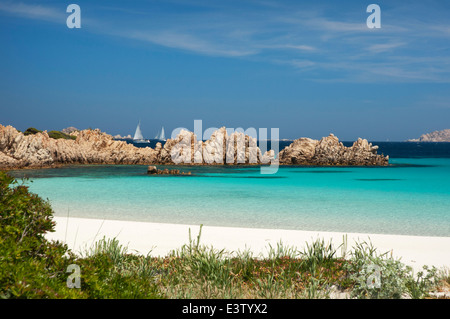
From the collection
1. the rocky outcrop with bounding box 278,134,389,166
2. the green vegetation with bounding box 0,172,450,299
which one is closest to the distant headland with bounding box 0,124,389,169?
the rocky outcrop with bounding box 278,134,389,166

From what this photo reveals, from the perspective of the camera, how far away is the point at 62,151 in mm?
56625

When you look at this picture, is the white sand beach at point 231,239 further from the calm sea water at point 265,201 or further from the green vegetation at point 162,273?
the calm sea water at point 265,201

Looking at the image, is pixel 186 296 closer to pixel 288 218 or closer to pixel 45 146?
pixel 288 218

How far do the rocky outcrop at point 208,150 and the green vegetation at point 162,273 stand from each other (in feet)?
162

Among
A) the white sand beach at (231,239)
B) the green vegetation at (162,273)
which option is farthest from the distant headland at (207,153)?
the green vegetation at (162,273)

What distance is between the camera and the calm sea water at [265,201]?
18719 millimetres

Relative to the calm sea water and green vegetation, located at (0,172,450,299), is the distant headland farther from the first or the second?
green vegetation, located at (0,172,450,299)

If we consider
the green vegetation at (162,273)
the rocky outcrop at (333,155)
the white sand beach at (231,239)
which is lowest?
the white sand beach at (231,239)

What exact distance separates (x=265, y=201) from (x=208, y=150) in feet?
113

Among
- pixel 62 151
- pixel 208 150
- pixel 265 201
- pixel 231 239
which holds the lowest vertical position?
pixel 231 239

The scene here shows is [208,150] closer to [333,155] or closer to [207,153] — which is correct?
[207,153]

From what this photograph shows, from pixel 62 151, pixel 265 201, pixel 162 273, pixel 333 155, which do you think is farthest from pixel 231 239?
pixel 333 155

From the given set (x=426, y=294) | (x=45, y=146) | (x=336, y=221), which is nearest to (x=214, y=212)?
(x=336, y=221)
